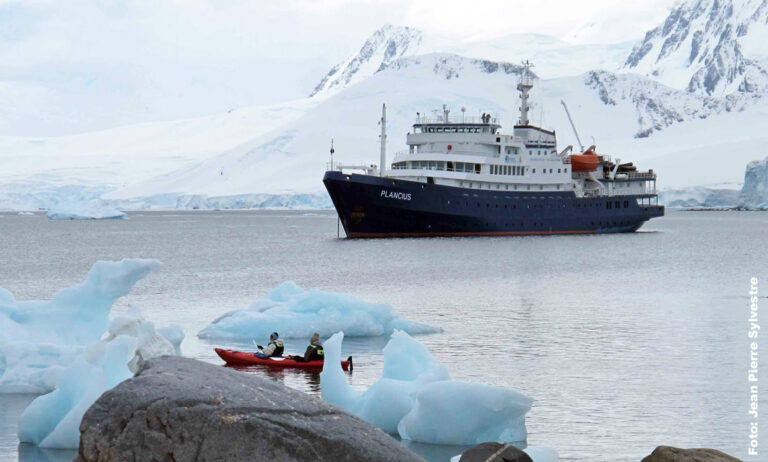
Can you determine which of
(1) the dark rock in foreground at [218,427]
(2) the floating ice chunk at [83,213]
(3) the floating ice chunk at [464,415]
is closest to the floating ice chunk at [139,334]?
(3) the floating ice chunk at [464,415]

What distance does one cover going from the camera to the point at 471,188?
6606cm

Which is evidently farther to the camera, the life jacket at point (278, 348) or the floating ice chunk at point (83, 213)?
the floating ice chunk at point (83, 213)

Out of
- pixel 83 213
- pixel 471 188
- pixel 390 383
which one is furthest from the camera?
pixel 83 213

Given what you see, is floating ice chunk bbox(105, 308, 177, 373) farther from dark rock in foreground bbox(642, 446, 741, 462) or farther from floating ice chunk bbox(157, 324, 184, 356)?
dark rock in foreground bbox(642, 446, 741, 462)

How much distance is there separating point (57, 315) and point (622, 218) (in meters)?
65.5

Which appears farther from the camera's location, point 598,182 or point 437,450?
point 598,182

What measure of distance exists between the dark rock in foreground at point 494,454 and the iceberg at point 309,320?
13.3 meters

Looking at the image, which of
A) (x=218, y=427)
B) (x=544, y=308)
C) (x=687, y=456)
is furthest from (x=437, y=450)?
(x=544, y=308)

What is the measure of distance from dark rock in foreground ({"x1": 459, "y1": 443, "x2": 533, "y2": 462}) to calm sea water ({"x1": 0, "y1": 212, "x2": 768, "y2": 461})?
9.85ft

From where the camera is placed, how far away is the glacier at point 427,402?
45.2ft

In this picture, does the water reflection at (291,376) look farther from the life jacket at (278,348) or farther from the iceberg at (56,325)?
the iceberg at (56,325)

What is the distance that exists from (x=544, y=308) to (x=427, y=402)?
1953 centimetres

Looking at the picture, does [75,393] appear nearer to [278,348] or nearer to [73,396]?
[73,396]

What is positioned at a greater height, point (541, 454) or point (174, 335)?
point (174, 335)
